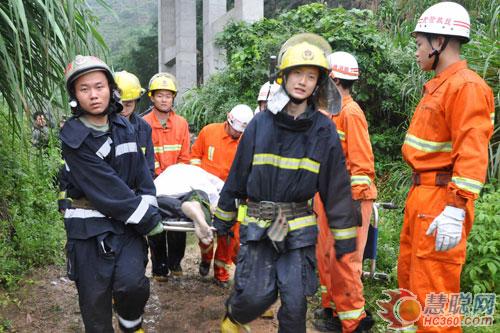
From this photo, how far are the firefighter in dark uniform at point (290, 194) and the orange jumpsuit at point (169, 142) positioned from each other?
2285 millimetres

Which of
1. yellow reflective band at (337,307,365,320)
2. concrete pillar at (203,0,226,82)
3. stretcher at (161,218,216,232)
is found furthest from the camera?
concrete pillar at (203,0,226,82)

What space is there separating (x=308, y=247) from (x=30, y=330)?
224cm

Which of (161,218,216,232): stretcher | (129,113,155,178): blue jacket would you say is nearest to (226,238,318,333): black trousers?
(161,218,216,232): stretcher

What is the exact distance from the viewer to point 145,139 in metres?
4.27

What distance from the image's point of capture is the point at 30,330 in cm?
373

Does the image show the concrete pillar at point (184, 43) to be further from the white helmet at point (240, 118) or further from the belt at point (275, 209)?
the belt at point (275, 209)

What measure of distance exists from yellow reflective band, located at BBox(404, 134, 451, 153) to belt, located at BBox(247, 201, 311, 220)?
0.78 meters

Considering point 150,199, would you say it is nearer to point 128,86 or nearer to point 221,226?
point 221,226

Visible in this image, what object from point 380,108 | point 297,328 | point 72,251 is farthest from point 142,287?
point 380,108

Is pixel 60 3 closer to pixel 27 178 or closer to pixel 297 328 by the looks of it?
pixel 27 178

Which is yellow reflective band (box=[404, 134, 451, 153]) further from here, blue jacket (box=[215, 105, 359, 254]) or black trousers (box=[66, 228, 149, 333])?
black trousers (box=[66, 228, 149, 333])

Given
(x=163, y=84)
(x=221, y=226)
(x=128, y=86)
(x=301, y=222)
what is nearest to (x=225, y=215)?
(x=221, y=226)

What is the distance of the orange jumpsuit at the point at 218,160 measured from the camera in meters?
5.02

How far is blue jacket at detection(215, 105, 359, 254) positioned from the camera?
3.01 m
